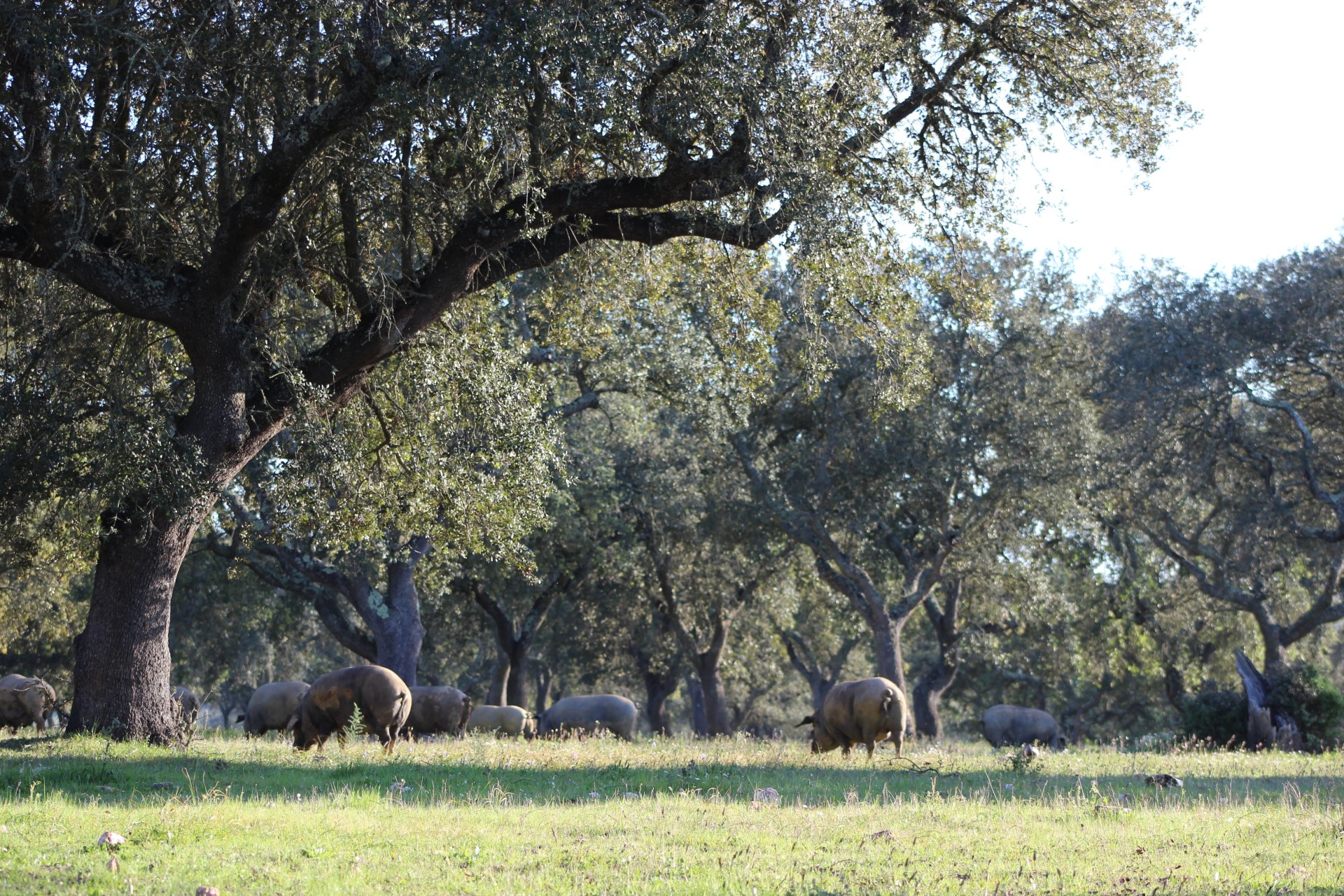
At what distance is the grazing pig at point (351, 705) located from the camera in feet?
53.9

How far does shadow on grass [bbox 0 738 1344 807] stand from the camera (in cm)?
1033

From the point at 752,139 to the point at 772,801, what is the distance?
6394 mm

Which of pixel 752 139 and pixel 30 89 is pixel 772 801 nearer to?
pixel 752 139

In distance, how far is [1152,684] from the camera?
42.2 m

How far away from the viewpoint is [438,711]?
26.2m

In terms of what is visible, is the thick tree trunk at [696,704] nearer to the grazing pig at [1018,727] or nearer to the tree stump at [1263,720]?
the grazing pig at [1018,727]

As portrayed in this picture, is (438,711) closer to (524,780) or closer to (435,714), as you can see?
(435,714)

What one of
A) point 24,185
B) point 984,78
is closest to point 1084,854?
point 984,78

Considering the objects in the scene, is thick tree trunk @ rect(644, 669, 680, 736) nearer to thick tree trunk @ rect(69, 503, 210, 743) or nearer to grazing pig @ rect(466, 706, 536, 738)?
grazing pig @ rect(466, 706, 536, 738)

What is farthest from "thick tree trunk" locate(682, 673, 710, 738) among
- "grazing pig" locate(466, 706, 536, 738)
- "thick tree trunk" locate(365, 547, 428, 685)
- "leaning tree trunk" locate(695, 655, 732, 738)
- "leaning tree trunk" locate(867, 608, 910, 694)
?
"thick tree trunk" locate(365, 547, 428, 685)

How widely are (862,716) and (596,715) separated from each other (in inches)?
532

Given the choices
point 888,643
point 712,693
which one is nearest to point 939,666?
point 712,693

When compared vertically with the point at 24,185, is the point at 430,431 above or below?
below

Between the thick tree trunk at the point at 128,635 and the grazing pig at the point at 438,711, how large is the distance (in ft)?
41.2
